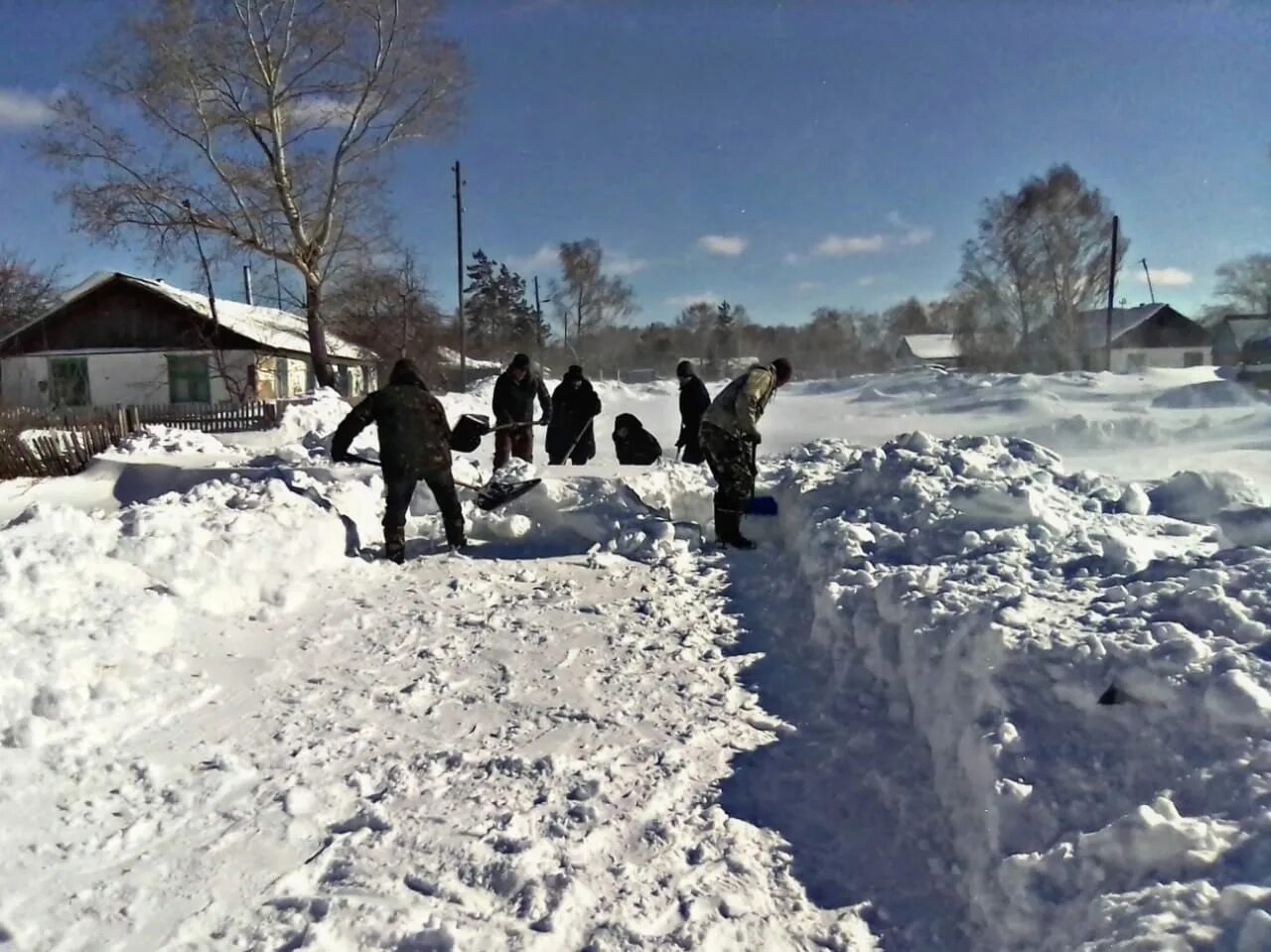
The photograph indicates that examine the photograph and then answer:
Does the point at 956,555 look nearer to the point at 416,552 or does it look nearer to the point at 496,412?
the point at 416,552

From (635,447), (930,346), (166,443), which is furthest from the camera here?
(930,346)

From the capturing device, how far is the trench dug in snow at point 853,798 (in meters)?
2.71

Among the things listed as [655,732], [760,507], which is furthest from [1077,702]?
[760,507]

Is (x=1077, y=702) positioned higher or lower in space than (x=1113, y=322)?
lower

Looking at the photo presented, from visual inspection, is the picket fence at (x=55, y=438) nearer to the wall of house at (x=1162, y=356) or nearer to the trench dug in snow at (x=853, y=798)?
the trench dug in snow at (x=853, y=798)

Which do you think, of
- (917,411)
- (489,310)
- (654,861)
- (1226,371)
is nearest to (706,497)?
(654,861)

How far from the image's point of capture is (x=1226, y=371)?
2973 centimetres

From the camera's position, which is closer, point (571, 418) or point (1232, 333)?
point (571, 418)

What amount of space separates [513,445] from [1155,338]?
51392mm

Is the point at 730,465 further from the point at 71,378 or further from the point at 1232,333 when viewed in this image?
the point at 1232,333

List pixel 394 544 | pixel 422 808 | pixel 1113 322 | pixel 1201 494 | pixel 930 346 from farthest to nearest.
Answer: pixel 930 346 → pixel 1113 322 → pixel 394 544 → pixel 1201 494 → pixel 422 808

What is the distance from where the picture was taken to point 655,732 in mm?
3861

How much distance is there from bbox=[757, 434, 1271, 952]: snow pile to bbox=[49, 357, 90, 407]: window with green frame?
31.0 metres

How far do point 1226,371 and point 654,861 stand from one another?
3315cm
